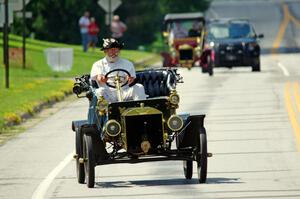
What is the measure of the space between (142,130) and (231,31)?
32.0 m

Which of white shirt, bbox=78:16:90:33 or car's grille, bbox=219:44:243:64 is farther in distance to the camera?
white shirt, bbox=78:16:90:33

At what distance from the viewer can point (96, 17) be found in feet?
227

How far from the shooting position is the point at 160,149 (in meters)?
16.2

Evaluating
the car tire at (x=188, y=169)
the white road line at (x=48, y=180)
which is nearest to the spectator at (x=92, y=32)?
the white road line at (x=48, y=180)

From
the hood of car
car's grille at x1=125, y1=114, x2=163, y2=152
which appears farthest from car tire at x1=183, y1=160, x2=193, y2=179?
the hood of car

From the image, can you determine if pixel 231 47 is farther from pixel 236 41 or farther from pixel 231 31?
pixel 231 31

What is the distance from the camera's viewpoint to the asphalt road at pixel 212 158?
15.6m

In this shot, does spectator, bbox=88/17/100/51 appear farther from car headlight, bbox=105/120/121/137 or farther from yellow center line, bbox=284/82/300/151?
car headlight, bbox=105/120/121/137

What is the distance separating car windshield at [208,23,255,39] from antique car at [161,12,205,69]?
0.76 metres

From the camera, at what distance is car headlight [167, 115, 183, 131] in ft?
52.5

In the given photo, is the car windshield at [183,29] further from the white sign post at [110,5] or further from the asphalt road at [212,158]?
the asphalt road at [212,158]

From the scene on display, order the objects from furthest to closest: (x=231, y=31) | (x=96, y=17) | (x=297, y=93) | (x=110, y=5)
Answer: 1. (x=96, y=17)
2. (x=110, y=5)
3. (x=231, y=31)
4. (x=297, y=93)

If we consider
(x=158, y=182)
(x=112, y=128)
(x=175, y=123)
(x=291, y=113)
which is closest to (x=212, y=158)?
(x=158, y=182)

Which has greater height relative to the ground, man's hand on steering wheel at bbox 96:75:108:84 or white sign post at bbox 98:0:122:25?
white sign post at bbox 98:0:122:25
